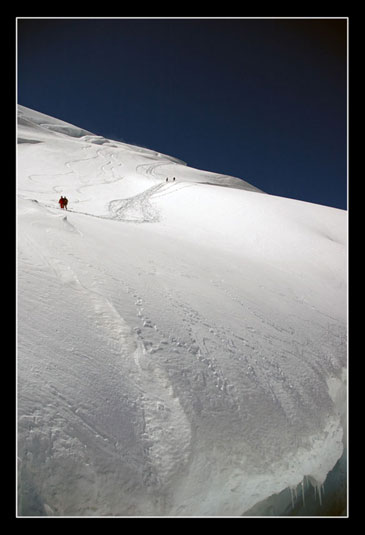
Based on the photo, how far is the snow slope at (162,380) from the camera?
8.12 feet

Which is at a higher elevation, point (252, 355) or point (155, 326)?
point (155, 326)

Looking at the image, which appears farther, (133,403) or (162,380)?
(162,380)

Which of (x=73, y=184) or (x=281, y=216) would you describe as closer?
(x=281, y=216)

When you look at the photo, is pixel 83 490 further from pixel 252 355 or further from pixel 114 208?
pixel 114 208

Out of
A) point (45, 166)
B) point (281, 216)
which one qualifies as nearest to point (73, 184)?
point (45, 166)

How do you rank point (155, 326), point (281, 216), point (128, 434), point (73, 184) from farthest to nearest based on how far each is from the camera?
point (73, 184), point (281, 216), point (155, 326), point (128, 434)

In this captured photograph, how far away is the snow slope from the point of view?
2.47 meters

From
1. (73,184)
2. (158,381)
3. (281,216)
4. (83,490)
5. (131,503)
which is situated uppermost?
(73,184)

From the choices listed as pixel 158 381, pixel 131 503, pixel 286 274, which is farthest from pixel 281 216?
Answer: pixel 131 503

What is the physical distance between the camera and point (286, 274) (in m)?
7.65

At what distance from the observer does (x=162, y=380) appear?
10.5 ft

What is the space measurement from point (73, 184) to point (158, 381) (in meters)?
21.3

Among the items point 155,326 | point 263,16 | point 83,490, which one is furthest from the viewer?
point 155,326

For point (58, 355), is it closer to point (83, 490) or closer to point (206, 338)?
point (83, 490)
